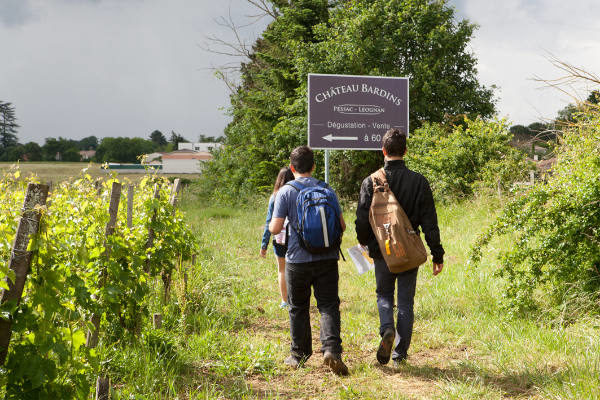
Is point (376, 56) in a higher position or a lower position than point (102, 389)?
higher

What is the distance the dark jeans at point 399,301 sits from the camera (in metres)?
3.92

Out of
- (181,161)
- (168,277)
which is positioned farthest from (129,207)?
(181,161)

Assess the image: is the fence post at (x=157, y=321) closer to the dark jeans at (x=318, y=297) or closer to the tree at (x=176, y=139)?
the dark jeans at (x=318, y=297)

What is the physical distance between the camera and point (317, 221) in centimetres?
381

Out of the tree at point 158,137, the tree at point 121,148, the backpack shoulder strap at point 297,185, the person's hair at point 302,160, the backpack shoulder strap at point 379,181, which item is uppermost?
the tree at point 158,137

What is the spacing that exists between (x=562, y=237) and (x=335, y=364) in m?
2.45

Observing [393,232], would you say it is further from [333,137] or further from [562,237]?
[333,137]

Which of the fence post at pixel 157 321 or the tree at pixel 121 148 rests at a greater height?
the tree at pixel 121 148

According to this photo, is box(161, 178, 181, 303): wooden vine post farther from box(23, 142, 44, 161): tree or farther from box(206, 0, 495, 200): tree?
box(23, 142, 44, 161): tree

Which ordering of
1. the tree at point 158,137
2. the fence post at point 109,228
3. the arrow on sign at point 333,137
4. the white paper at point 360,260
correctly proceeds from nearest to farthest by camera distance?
1. the fence post at point 109,228
2. the white paper at point 360,260
3. the arrow on sign at point 333,137
4. the tree at point 158,137

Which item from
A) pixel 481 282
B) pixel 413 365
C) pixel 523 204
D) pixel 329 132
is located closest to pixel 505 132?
pixel 329 132

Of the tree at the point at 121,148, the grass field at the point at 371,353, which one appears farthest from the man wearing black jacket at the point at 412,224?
the tree at the point at 121,148

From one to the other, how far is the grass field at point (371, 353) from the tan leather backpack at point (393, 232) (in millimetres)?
902

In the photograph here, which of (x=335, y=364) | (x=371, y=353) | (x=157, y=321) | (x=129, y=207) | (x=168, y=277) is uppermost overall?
(x=129, y=207)
